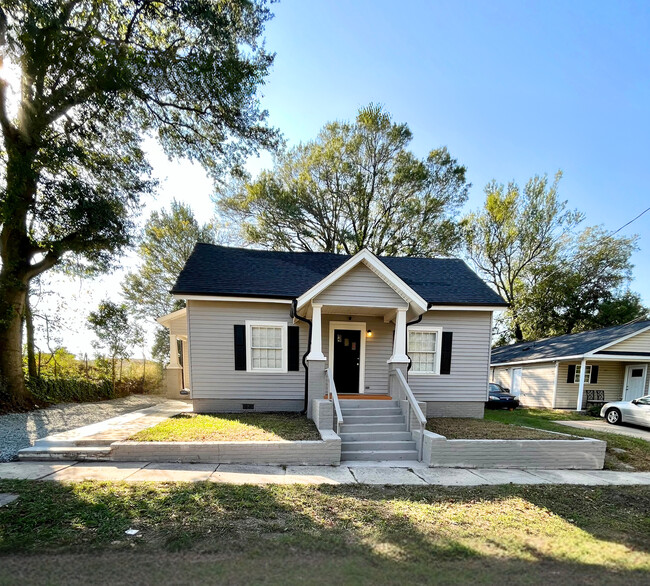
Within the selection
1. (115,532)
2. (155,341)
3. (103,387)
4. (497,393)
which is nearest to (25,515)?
(115,532)

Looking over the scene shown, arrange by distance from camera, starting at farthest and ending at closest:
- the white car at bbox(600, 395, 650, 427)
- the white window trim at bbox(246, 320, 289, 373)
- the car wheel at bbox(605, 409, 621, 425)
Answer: the car wheel at bbox(605, 409, 621, 425) < the white car at bbox(600, 395, 650, 427) < the white window trim at bbox(246, 320, 289, 373)

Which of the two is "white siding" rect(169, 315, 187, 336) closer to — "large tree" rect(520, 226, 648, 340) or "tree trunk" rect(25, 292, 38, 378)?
"tree trunk" rect(25, 292, 38, 378)

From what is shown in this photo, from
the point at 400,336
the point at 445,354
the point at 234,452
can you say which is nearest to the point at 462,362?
the point at 445,354

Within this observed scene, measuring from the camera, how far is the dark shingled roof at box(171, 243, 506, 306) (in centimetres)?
887

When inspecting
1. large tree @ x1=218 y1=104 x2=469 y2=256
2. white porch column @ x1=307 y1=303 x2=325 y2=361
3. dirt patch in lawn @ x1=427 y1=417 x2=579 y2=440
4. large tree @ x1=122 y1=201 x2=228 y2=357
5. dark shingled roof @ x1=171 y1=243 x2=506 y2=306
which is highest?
large tree @ x1=218 y1=104 x2=469 y2=256

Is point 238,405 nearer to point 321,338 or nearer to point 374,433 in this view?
point 321,338

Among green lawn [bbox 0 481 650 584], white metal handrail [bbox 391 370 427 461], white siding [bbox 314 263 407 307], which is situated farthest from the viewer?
white siding [bbox 314 263 407 307]

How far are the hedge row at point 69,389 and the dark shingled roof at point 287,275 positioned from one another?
634 centimetres

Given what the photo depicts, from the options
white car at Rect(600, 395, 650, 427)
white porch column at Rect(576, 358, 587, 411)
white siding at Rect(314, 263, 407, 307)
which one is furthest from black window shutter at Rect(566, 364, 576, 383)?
white siding at Rect(314, 263, 407, 307)

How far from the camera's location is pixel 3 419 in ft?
25.3

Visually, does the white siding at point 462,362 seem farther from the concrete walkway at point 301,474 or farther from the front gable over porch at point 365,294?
the concrete walkway at point 301,474

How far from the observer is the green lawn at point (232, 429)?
230 inches

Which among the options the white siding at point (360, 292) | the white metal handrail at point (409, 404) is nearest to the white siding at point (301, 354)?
the white siding at point (360, 292)

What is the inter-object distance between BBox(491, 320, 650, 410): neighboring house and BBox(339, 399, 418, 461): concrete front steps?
39.2 feet
